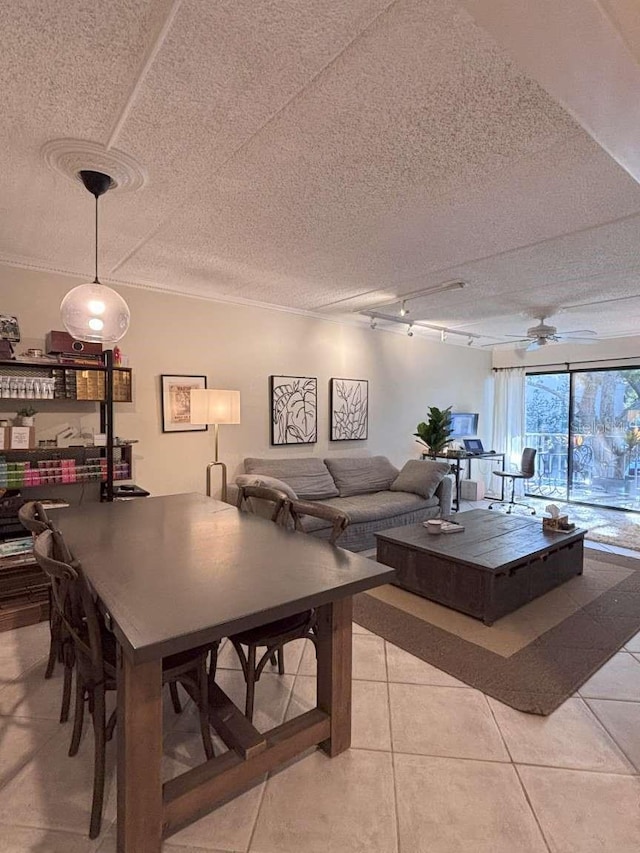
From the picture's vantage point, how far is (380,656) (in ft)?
8.32

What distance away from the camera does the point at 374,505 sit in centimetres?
455

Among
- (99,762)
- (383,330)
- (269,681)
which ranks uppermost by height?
(383,330)

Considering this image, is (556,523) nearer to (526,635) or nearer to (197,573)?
(526,635)

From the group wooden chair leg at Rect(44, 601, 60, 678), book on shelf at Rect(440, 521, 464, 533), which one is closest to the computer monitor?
book on shelf at Rect(440, 521, 464, 533)

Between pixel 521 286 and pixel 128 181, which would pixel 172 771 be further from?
pixel 521 286

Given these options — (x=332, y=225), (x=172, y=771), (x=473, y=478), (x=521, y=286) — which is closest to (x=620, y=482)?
(x=473, y=478)

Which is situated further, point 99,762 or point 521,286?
point 521,286

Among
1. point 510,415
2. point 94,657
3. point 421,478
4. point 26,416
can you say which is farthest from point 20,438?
→ point 510,415

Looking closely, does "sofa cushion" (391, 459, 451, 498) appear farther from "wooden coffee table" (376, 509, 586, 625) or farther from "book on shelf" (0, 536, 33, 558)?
"book on shelf" (0, 536, 33, 558)

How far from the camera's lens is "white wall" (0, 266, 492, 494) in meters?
3.60

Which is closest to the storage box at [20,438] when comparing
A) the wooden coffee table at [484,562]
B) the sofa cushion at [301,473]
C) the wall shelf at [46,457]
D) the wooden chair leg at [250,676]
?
the wall shelf at [46,457]

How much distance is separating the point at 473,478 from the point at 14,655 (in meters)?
6.64

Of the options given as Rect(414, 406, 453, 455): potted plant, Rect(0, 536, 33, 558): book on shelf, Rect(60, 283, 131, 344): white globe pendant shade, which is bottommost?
Rect(0, 536, 33, 558): book on shelf

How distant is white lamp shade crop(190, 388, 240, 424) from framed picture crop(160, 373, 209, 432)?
1.22 feet
